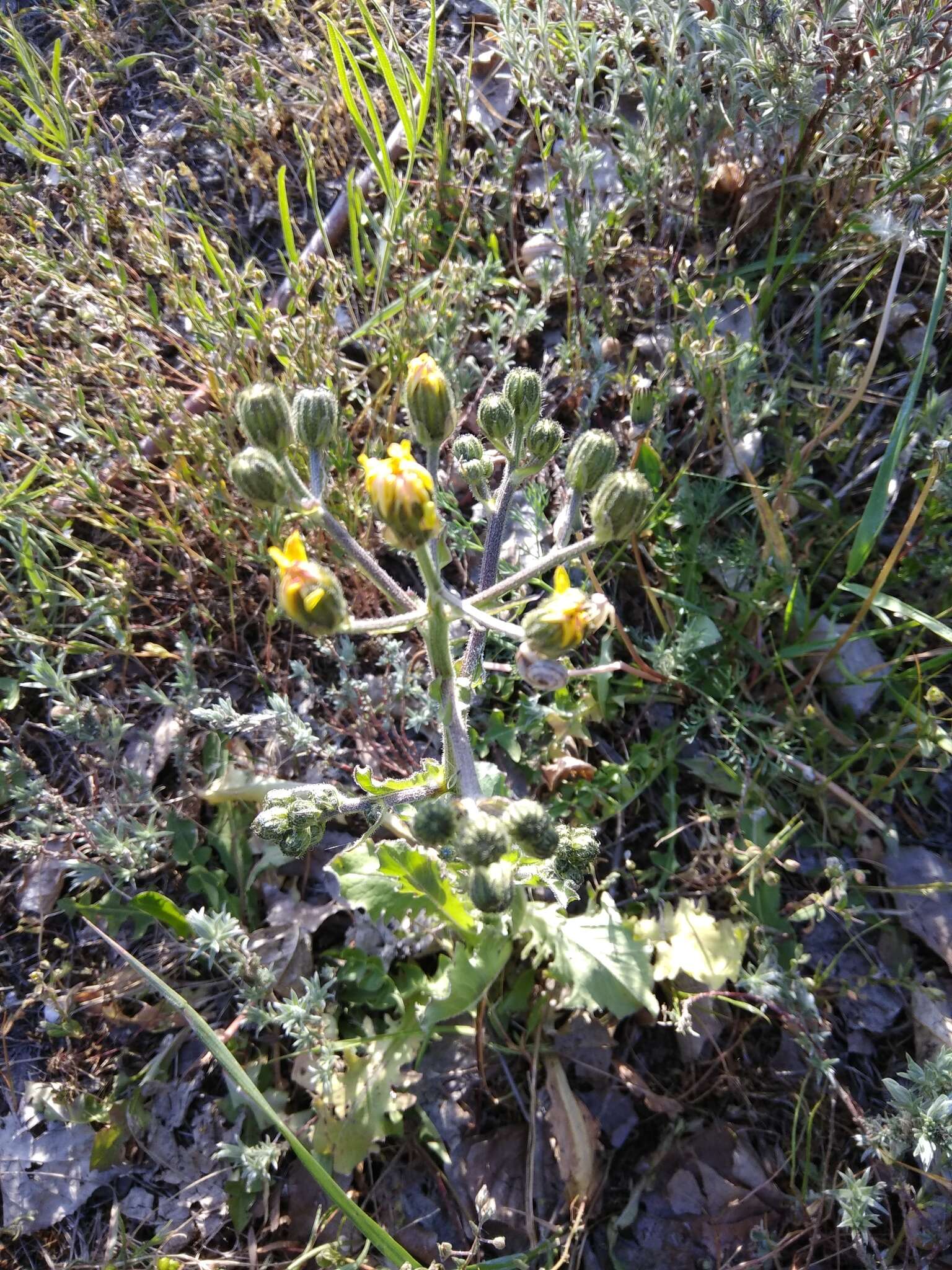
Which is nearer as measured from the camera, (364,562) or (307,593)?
(307,593)

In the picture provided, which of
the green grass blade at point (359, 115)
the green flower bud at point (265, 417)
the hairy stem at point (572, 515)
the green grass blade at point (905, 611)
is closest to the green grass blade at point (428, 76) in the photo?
the green grass blade at point (359, 115)

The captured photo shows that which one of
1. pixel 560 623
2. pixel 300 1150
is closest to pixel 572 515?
pixel 560 623

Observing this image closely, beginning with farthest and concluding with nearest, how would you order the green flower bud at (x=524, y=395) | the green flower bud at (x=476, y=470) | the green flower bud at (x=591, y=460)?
the green flower bud at (x=476, y=470) → the green flower bud at (x=524, y=395) → the green flower bud at (x=591, y=460)

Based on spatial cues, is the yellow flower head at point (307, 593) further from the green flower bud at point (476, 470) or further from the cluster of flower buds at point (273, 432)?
the green flower bud at point (476, 470)

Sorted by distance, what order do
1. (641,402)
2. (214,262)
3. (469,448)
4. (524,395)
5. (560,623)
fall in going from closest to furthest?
(560,623), (524,395), (469,448), (641,402), (214,262)

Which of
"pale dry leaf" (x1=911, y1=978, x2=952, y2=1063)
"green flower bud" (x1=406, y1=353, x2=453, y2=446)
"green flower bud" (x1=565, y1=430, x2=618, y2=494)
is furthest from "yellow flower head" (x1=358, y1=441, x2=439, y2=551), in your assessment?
"pale dry leaf" (x1=911, y1=978, x2=952, y2=1063)

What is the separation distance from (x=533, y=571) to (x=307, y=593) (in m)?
0.61

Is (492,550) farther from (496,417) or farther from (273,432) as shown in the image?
(273,432)

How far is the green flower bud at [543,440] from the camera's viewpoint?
262cm

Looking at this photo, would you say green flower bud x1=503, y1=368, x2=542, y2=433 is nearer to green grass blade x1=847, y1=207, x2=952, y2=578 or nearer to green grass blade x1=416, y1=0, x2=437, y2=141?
green grass blade x1=847, y1=207, x2=952, y2=578

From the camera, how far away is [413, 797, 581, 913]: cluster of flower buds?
220 centimetres

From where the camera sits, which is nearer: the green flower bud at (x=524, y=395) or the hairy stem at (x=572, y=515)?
the hairy stem at (x=572, y=515)

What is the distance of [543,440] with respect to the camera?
263cm

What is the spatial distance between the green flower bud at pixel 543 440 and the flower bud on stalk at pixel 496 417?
0.07 metres
